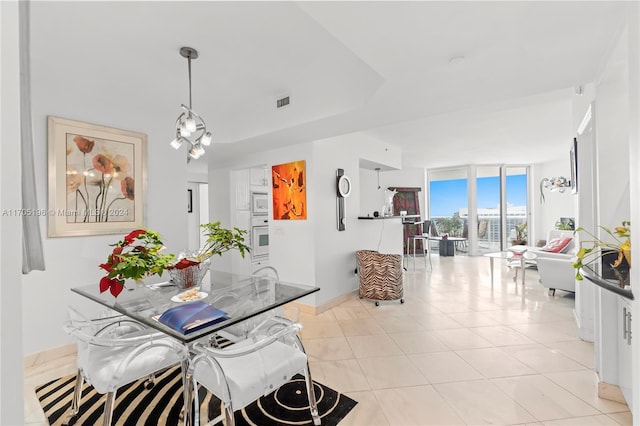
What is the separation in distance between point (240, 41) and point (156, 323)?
1.84m

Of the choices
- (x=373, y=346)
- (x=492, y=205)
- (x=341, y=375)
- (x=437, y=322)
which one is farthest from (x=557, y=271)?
(x=492, y=205)

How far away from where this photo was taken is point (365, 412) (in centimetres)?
188

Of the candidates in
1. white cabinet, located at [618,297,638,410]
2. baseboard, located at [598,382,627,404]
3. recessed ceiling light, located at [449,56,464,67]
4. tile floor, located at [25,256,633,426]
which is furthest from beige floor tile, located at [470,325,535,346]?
recessed ceiling light, located at [449,56,464,67]

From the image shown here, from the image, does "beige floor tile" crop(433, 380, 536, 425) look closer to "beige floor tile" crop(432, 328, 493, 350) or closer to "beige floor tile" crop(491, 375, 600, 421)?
"beige floor tile" crop(491, 375, 600, 421)

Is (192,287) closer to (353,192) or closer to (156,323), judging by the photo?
(156,323)

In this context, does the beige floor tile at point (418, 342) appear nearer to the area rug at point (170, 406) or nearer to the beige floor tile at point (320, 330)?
the beige floor tile at point (320, 330)

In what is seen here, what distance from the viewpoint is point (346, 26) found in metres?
1.49

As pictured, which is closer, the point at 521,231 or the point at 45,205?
the point at 45,205

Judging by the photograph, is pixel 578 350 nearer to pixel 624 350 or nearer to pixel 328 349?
pixel 624 350

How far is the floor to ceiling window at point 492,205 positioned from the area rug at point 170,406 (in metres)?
7.30

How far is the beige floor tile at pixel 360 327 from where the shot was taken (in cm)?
315

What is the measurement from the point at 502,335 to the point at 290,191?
3.00 metres

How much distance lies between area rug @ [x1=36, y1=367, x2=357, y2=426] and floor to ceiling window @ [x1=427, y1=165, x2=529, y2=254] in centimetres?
730

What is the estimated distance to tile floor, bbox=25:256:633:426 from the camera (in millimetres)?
1866
